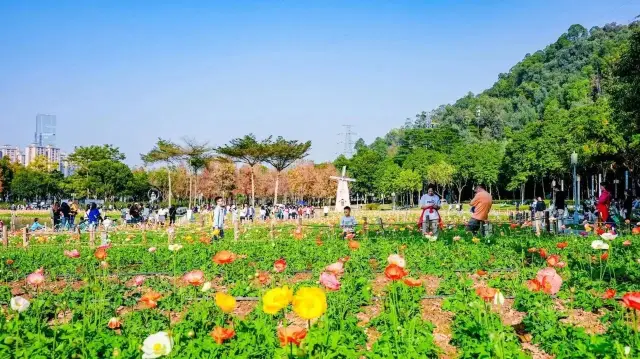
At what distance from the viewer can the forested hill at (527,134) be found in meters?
36.6

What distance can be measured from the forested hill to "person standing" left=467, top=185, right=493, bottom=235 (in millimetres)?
10327

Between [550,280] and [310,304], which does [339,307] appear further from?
[310,304]

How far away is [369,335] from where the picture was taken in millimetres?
5473

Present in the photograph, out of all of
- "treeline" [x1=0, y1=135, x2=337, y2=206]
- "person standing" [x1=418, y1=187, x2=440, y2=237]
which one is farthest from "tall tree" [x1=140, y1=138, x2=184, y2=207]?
"person standing" [x1=418, y1=187, x2=440, y2=237]

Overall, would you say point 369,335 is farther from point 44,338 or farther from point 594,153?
point 594,153

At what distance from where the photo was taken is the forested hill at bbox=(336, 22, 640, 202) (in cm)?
3659

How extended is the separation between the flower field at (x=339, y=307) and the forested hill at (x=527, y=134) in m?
14.7

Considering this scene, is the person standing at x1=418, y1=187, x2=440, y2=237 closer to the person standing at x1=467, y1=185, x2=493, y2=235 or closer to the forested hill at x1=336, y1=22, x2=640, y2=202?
the person standing at x1=467, y1=185, x2=493, y2=235

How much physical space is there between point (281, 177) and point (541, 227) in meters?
61.1

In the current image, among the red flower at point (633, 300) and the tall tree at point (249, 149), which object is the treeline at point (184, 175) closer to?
the tall tree at point (249, 149)

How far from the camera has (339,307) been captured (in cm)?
570

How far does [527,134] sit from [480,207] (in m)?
45.8

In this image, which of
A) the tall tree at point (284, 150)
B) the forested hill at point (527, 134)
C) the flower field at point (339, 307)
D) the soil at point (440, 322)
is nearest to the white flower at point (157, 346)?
the flower field at point (339, 307)

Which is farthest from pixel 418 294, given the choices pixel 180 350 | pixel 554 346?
pixel 180 350
